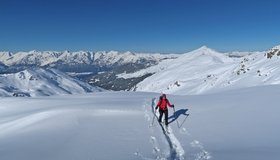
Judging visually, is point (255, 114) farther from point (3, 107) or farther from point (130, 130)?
point (3, 107)

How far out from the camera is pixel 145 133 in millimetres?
18625

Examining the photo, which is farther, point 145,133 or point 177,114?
point 177,114

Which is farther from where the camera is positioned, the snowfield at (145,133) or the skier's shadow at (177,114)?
the skier's shadow at (177,114)

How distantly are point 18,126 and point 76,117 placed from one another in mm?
3680

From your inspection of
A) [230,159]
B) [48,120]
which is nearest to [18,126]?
[48,120]

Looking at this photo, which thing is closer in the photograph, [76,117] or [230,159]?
[230,159]

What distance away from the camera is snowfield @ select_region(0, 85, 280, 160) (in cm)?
1445

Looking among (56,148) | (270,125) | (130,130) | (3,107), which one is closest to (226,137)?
(270,125)

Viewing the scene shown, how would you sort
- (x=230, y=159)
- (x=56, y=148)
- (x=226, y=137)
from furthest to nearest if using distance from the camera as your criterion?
(x=226, y=137) < (x=56, y=148) < (x=230, y=159)

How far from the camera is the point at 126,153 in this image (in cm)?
1461

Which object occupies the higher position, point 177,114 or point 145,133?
point 177,114

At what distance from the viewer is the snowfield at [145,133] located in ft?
47.4

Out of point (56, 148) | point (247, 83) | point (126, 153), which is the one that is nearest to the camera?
point (126, 153)

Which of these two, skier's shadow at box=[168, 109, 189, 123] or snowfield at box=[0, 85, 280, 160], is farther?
skier's shadow at box=[168, 109, 189, 123]
